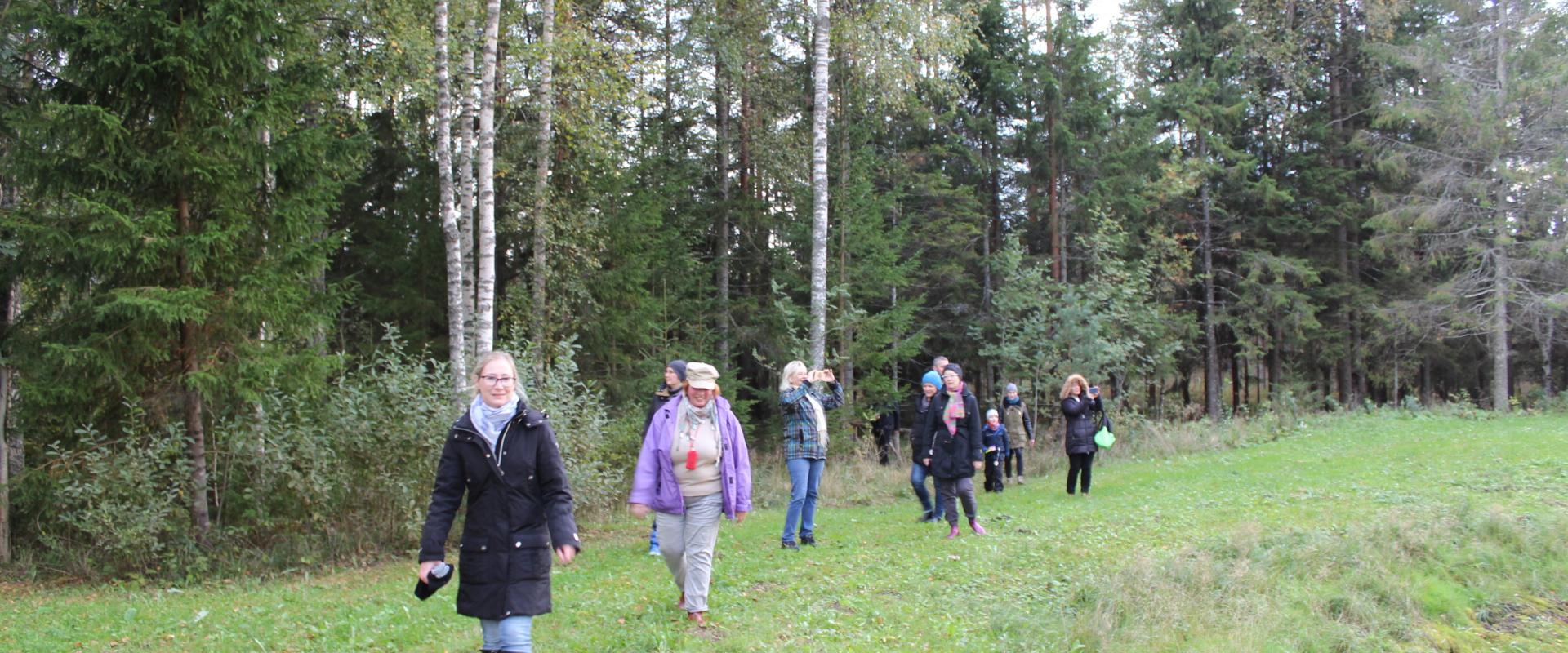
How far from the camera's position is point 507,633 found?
4.17m

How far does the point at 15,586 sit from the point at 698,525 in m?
6.92

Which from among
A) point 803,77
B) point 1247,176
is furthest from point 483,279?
point 1247,176

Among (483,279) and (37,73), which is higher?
(37,73)

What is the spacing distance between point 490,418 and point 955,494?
6213mm

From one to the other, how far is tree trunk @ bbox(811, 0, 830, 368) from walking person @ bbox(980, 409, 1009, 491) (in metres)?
3.30

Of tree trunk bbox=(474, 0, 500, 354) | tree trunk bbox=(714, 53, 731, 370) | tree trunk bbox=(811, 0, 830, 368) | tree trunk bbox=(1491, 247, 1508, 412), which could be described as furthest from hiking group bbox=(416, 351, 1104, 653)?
tree trunk bbox=(1491, 247, 1508, 412)

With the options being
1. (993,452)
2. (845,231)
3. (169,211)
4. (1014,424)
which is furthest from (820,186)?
(169,211)

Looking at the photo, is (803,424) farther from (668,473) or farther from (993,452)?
(993,452)

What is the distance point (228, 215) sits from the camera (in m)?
8.95

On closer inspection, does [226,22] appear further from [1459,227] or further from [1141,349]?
[1459,227]

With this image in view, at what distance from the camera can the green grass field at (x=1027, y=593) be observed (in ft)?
19.8

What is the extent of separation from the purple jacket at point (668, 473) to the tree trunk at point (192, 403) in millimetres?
5384

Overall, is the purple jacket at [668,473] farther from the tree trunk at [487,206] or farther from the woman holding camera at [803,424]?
the tree trunk at [487,206]

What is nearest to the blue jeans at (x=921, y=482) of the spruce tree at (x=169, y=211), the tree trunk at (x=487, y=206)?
the tree trunk at (x=487, y=206)
